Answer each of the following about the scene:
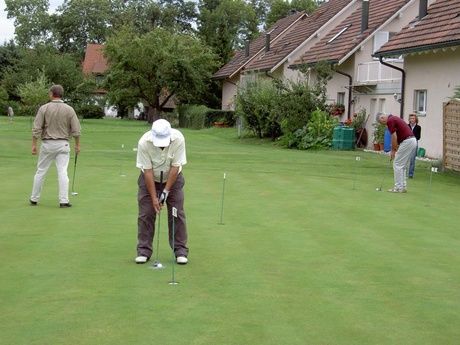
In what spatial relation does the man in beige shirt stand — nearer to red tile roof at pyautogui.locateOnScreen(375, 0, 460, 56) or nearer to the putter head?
the putter head

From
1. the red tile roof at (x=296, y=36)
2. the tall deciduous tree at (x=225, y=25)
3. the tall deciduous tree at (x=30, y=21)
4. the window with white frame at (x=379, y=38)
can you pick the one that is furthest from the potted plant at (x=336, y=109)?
the tall deciduous tree at (x=30, y=21)

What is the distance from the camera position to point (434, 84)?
27.2m

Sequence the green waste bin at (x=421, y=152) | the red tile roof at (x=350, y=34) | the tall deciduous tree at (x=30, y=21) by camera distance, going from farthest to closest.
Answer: the tall deciduous tree at (x=30, y=21)
the red tile roof at (x=350, y=34)
the green waste bin at (x=421, y=152)

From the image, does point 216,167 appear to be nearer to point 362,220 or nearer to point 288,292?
point 362,220

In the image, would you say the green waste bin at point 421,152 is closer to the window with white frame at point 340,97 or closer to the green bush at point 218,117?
the window with white frame at point 340,97

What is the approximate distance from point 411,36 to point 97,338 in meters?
23.7

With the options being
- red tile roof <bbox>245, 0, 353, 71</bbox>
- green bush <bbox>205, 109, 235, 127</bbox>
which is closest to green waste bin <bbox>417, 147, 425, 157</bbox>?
red tile roof <bbox>245, 0, 353, 71</bbox>

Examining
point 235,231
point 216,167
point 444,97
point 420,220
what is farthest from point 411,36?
point 235,231

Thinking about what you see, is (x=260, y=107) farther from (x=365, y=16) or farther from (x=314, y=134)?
(x=365, y=16)

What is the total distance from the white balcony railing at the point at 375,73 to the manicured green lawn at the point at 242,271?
1778cm

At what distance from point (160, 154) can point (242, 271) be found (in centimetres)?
152

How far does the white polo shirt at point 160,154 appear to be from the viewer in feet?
26.7

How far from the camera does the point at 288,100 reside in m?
34.2

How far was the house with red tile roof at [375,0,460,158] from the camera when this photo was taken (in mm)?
25250
